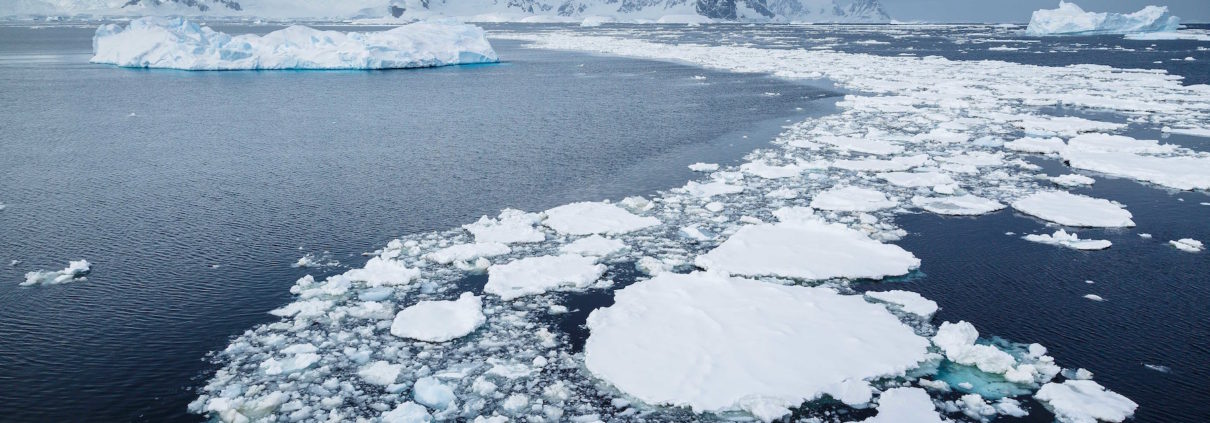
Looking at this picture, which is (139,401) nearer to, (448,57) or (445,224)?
(445,224)

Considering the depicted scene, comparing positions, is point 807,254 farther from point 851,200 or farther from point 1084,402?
point 1084,402

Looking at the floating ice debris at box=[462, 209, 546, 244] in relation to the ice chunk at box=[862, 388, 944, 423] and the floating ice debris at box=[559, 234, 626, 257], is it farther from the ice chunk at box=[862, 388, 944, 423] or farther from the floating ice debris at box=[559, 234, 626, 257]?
the ice chunk at box=[862, 388, 944, 423]

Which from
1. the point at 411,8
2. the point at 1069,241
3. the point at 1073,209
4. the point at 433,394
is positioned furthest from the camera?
the point at 411,8

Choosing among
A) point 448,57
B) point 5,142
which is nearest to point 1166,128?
point 5,142

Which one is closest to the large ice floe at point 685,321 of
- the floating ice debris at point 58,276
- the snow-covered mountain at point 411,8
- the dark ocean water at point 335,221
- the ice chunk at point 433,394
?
the ice chunk at point 433,394

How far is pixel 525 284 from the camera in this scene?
715 cm

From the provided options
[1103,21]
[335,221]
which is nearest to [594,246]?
[335,221]

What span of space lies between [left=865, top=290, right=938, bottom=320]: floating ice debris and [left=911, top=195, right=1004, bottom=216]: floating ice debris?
3.27 meters

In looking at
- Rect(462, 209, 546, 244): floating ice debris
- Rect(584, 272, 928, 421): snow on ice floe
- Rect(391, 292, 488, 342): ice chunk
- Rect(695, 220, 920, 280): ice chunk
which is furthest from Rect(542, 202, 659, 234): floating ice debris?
Rect(391, 292, 488, 342): ice chunk

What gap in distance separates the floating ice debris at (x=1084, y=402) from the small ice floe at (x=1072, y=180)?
701cm

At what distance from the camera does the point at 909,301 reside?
6668 millimetres

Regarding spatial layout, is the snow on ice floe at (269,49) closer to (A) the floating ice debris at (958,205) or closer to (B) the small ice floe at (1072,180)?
(A) the floating ice debris at (958,205)

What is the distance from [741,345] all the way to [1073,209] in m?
6.41

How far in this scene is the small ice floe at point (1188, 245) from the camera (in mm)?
8164
